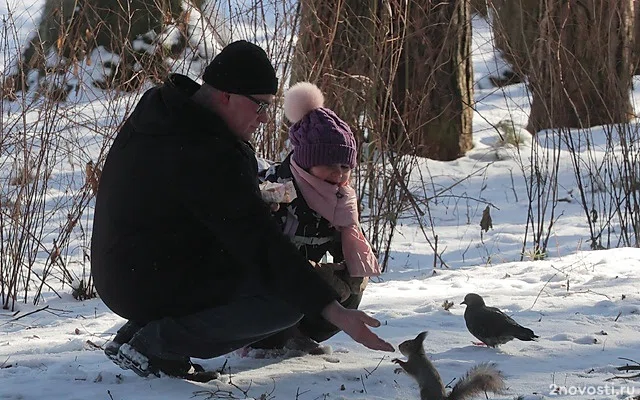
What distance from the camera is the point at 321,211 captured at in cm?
358

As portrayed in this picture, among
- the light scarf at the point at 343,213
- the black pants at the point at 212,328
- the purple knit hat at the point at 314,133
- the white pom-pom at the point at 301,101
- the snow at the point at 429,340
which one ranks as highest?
the white pom-pom at the point at 301,101

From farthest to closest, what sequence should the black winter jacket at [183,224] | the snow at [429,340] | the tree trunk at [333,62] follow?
1. the tree trunk at [333,62]
2. the snow at [429,340]
3. the black winter jacket at [183,224]

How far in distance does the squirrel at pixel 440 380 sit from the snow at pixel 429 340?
5.2 inches

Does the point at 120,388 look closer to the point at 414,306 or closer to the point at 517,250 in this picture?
the point at 414,306

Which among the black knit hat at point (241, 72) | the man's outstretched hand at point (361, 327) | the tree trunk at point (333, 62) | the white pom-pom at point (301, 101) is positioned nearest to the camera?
the man's outstretched hand at point (361, 327)

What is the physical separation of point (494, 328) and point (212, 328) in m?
1.12

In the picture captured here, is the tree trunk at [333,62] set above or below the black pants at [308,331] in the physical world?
above

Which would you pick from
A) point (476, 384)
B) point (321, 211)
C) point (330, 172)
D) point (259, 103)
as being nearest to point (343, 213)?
point (321, 211)

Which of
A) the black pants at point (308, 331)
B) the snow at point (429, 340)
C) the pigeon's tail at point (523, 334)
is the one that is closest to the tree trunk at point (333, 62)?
the snow at point (429, 340)

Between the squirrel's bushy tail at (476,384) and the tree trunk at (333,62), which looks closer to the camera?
the squirrel's bushy tail at (476,384)

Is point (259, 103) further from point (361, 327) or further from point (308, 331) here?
point (308, 331)

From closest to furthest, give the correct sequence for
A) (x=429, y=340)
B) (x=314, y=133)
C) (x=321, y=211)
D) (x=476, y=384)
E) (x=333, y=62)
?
(x=476, y=384) → (x=321, y=211) → (x=314, y=133) → (x=429, y=340) → (x=333, y=62)

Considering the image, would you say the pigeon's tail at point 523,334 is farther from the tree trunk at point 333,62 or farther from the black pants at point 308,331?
the tree trunk at point 333,62

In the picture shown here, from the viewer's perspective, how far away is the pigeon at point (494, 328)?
11.8 ft
